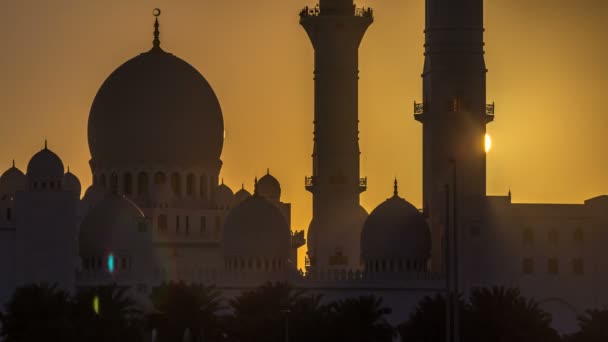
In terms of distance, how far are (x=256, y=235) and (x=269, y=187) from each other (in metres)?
14.7

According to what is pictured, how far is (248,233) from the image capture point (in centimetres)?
11044

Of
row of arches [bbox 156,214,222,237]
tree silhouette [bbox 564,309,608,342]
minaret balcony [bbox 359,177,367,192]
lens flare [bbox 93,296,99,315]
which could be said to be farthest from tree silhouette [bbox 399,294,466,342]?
row of arches [bbox 156,214,222,237]

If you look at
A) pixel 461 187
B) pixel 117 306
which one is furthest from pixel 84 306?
pixel 461 187

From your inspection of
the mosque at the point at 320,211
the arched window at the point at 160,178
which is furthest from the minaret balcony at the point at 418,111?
the arched window at the point at 160,178

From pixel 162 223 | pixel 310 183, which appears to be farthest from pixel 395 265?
pixel 162 223

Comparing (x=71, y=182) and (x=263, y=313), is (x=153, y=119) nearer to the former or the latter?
(x=71, y=182)

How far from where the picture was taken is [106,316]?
97.2m

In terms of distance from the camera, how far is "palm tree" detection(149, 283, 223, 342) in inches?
3885

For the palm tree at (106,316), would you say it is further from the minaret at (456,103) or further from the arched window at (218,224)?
the minaret at (456,103)

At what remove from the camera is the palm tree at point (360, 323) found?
95.6 meters

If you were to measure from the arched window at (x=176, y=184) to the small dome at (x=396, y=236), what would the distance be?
33.5ft

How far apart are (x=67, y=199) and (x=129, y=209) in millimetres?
2935

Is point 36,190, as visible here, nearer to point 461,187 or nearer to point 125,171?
point 125,171

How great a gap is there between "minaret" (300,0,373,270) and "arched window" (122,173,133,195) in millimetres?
7506
